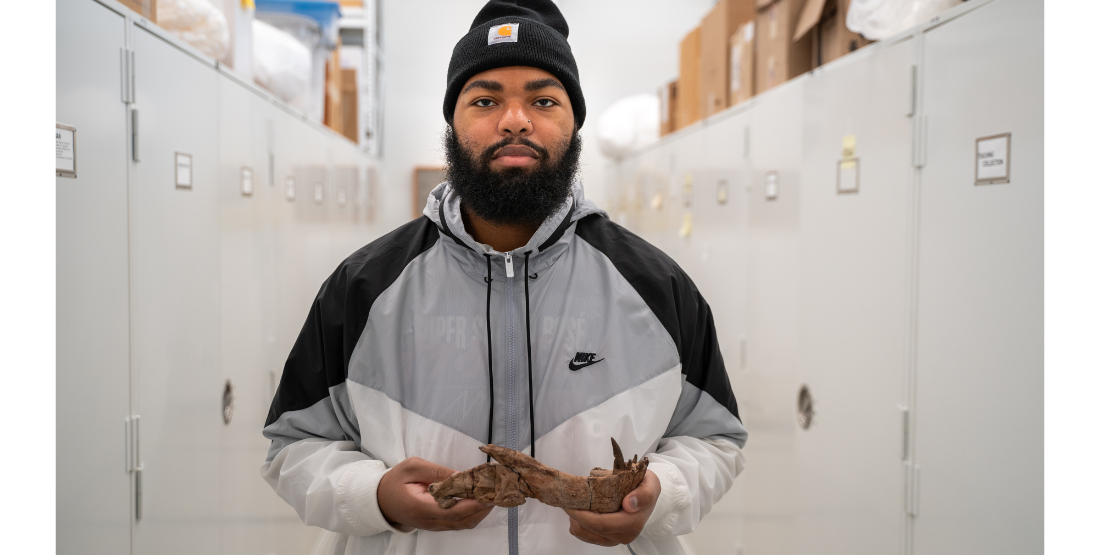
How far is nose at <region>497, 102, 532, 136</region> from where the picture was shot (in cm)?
101

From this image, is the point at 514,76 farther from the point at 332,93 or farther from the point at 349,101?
the point at 349,101

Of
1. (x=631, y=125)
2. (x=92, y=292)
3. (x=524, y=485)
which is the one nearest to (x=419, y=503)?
(x=524, y=485)

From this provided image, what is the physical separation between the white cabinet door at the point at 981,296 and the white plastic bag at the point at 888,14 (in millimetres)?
120

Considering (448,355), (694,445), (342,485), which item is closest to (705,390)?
(694,445)

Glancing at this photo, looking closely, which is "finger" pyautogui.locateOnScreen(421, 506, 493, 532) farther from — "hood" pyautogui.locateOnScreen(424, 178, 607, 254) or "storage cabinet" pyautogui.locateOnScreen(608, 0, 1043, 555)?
"storage cabinet" pyautogui.locateOnScreen(608, 0, 1043, 555)

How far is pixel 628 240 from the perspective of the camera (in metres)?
1.12

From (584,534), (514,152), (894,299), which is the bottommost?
(584,534)

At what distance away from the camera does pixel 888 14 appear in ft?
5.42

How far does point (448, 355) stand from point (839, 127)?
4.63ft

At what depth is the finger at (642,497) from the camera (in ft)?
2.82

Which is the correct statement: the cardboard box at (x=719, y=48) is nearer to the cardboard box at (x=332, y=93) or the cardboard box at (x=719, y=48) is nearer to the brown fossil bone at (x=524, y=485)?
the cardboard box at (x=332, y=93)

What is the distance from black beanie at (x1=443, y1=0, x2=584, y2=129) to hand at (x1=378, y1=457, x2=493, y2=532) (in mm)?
618

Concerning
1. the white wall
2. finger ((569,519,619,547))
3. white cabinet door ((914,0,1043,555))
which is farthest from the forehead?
the white wall

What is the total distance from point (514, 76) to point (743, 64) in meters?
1.95
